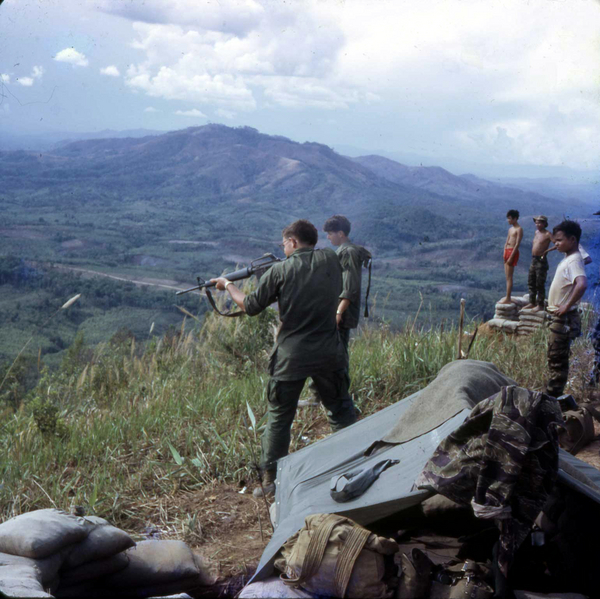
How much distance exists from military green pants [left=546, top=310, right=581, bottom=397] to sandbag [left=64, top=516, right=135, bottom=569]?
4.11 metres

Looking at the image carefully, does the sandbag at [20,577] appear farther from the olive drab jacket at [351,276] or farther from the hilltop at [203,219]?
the olive drab jacket at [351,276]

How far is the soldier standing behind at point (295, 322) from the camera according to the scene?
3996mm

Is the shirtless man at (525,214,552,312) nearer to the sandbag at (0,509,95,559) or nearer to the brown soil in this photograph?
the brown soil

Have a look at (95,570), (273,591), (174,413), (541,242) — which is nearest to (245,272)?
(174,413)

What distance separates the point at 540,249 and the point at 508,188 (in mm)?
154971

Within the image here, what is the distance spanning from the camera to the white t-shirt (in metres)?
5.47

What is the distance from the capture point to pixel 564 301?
219 inches

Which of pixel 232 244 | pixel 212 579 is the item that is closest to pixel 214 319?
pixel 212 579

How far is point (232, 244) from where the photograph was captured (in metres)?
92.3

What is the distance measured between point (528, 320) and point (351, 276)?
530 centimetres

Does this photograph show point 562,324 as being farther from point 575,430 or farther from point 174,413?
point 174,413

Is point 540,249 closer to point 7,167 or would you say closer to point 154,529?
point 154,529

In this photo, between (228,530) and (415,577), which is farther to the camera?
(228,530)

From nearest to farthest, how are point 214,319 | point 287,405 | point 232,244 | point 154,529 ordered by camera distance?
point 154,529 → point 287,405 → point 214,319 → point 232,244
